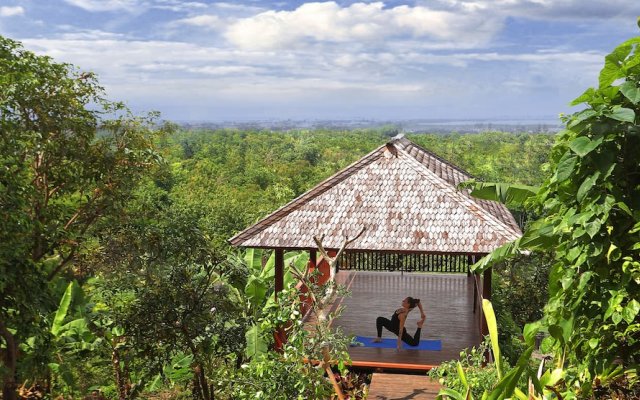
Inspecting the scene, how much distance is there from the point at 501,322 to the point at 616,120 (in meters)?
9.21

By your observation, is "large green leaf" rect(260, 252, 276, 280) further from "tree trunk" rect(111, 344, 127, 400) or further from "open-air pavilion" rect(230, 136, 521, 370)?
"tree trunk" rect(111, 344, 127, 400)

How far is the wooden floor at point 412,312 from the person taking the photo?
913 centimetres

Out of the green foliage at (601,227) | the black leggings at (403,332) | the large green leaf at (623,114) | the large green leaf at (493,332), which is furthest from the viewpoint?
the black leggings at (403,332)

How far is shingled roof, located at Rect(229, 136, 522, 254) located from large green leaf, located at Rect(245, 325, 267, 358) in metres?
1.29

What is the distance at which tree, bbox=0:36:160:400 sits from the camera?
26.6 ft

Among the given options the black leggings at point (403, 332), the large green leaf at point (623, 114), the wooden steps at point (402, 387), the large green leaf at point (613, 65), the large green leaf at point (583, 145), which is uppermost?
the large green leaf at point (613, 65)

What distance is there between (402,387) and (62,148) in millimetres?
6035

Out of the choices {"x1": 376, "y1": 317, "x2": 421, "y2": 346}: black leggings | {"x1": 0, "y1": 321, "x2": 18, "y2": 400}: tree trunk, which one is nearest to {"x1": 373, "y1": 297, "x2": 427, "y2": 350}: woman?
{"x1": 376, "y1": 317, "x2": 421, "y2": 346}: black leggings

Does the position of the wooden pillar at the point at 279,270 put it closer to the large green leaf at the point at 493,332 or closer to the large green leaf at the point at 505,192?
the large green leaf at the point at 505,192

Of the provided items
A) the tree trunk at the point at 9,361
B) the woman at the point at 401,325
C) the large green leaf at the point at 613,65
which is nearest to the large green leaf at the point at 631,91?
the large green leaf at the point at 613,65

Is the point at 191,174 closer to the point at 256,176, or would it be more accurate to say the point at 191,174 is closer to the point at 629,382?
the point at 256,176

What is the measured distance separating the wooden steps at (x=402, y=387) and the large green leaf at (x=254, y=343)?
5.56ft

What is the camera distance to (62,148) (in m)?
9.08

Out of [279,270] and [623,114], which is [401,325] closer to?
[279,270]
